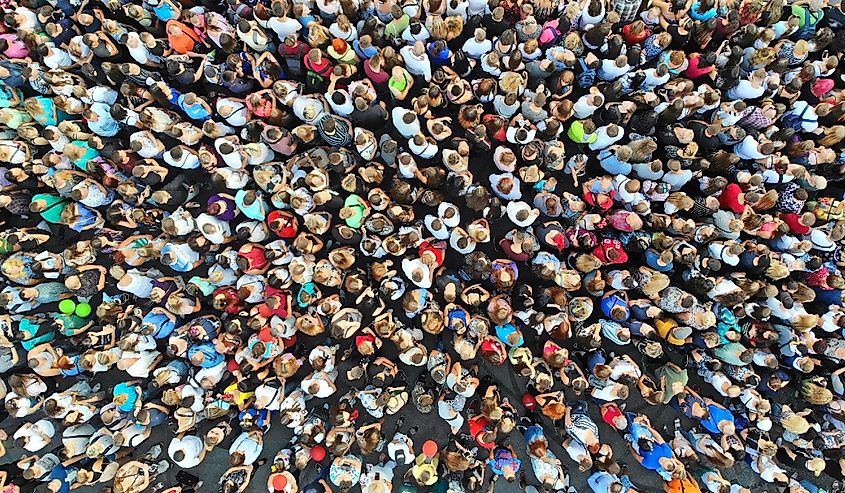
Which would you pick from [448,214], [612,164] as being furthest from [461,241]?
[612,164]

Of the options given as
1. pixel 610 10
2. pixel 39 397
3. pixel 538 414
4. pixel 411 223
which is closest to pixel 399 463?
pixel 538 414

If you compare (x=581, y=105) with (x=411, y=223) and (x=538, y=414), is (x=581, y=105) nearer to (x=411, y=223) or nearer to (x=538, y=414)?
(x=411, y=223)

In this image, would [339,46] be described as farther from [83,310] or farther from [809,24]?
[809,24]

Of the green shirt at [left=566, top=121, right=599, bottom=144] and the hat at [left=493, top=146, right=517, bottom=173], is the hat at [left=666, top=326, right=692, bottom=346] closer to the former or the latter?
the green shirt at [left=566, top=121, right=599, bottom=144]

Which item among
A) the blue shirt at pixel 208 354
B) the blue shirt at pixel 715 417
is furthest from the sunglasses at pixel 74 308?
the blue shirt at pixel 715 417

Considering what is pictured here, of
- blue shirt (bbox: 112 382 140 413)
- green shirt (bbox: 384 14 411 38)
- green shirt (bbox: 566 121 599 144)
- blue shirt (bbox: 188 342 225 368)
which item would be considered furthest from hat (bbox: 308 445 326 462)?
green shirt (bbox: 384 14 411 38)

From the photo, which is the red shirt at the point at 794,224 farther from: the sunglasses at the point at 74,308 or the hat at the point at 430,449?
the sunglasses at the point at 74,308
